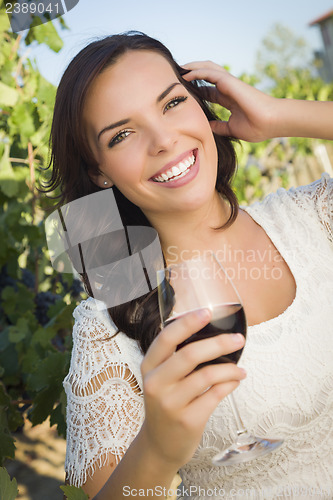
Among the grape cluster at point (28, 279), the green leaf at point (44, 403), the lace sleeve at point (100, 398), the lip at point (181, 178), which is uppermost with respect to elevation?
the lip at point (181, 178)

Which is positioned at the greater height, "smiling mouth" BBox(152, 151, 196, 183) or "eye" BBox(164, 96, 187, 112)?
"eye" BBox(164, 96, 187, 112)

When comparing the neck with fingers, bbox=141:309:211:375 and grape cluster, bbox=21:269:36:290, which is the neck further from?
grape cluster, bbox=21:269:36:290

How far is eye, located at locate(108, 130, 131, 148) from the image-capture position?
6.15 ft

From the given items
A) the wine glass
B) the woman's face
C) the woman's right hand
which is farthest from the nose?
the woman's right hand

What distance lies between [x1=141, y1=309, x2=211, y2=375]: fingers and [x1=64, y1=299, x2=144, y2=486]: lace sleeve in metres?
0.88

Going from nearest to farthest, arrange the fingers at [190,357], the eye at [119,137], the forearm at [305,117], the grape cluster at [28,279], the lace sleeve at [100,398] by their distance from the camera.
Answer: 1. the fingers at [190,357]
2. the lace sleeve at [100,398]
3. the eye at [119,137]
4. the forearm at [305,117]
5. the grape cluster at [28,279]

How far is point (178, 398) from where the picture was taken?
969 mm

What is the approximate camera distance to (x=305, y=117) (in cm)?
199

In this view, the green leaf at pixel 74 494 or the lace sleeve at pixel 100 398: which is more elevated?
the green leaf at pixel 74 494

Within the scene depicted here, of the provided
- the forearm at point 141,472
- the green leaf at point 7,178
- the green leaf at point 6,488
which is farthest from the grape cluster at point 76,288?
the green leaf at point 6,488

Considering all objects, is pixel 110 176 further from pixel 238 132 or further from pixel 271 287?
pixel 271 287

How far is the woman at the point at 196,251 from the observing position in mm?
1798

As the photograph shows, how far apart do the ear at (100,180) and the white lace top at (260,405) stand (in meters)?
0.58

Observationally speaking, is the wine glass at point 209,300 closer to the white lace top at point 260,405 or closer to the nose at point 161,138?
the white lace top at point 260,405
